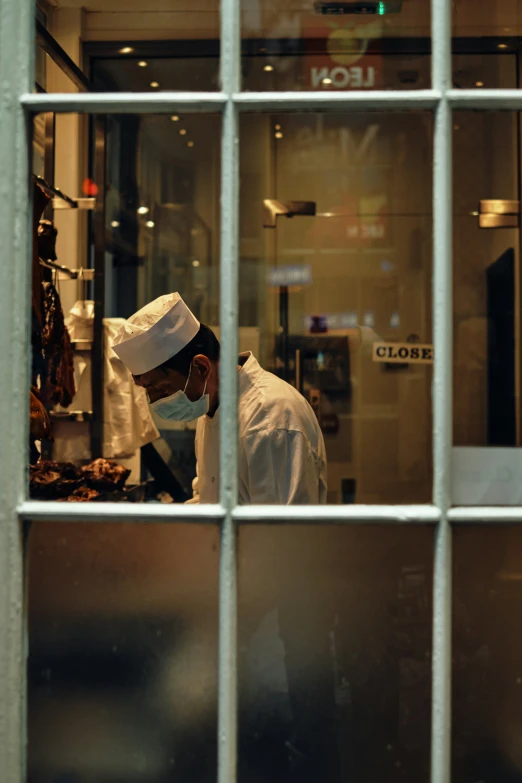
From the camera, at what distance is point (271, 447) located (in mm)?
2230

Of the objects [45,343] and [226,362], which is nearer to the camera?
[226,362]

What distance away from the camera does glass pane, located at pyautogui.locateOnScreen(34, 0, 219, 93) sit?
3014mm

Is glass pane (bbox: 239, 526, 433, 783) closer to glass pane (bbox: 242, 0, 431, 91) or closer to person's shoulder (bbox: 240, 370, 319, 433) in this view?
person's shoulder (bbox: 240, 370, 319, 433)

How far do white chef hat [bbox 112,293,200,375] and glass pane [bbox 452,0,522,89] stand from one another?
1.09 meters

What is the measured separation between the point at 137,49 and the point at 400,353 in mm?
2165

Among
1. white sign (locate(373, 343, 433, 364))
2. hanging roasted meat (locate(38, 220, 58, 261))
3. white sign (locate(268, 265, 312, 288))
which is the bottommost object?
white sign (locate(373, 343, 433, 364))

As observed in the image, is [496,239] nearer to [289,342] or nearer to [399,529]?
[289,342]

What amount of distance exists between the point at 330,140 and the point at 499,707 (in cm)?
392

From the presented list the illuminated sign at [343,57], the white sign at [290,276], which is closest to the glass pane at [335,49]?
the illuminated sign at [343,57]

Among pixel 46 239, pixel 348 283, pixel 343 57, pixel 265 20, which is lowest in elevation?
pixel 46 239

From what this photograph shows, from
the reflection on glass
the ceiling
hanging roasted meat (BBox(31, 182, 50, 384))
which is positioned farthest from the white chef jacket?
the reflection on glass

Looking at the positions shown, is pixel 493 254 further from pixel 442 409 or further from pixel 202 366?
pixel 442 409

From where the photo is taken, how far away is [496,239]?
4262mm

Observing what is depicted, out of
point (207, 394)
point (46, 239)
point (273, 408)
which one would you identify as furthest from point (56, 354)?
point (273, 408)
